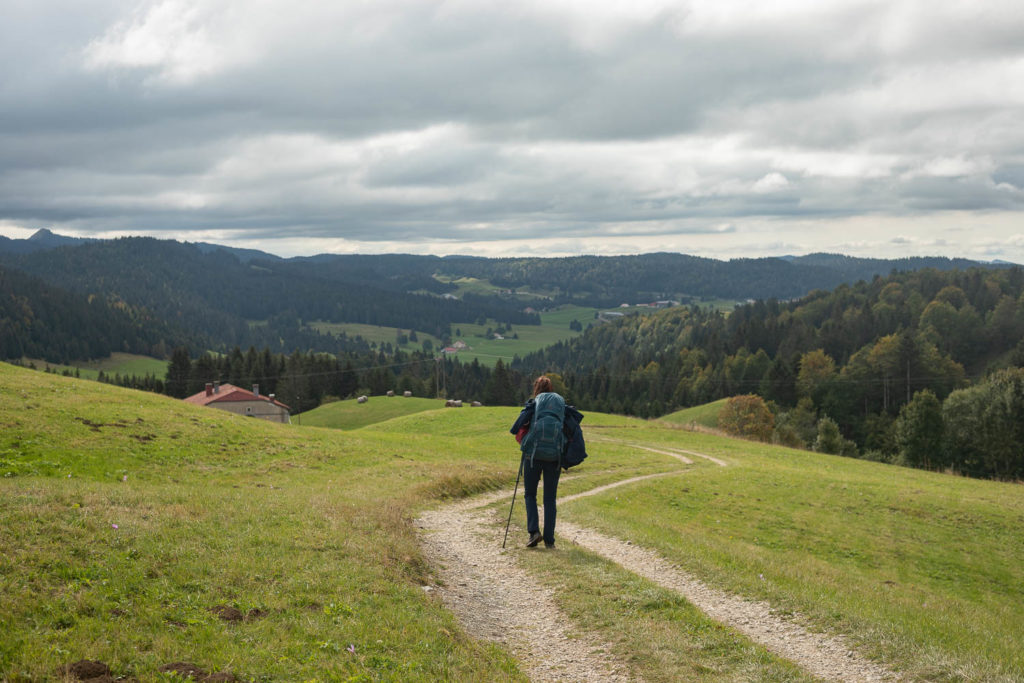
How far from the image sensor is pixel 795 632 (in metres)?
11.7

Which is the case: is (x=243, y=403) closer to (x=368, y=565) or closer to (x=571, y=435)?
(x=571, y=435)

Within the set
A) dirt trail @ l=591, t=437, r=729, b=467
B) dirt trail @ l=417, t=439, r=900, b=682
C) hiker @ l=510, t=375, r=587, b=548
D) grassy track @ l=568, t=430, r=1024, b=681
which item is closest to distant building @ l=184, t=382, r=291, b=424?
dirt trail @ l=591, t=437, r=729, b=467

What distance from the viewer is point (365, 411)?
10906cm

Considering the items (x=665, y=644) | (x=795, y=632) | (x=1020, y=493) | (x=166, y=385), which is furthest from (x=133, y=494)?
(x=166, y=385)

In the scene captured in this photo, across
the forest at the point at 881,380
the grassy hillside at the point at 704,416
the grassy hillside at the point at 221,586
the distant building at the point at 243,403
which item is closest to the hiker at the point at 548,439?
the grassy hillside at the point at 221,586

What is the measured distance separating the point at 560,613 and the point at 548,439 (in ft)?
15.0

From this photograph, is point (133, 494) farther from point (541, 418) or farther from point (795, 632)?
point (795, 632)

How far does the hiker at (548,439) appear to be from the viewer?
16.3 m

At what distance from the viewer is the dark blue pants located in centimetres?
1661

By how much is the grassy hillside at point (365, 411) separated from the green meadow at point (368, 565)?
6884 centimetres

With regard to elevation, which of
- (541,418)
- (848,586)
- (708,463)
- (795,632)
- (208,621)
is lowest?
(708,463)

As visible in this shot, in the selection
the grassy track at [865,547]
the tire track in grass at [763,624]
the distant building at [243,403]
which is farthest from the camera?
the distant building at [243,403]

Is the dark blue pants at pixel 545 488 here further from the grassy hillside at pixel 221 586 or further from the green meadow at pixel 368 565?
the grassy hillside at pixel 221 586

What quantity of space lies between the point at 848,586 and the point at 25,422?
100 feet
